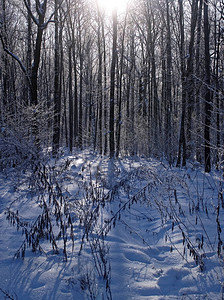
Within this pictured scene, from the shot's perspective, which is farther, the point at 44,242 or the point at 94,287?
the point at 44,242

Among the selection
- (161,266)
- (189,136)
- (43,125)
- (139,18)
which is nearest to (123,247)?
(161,266)

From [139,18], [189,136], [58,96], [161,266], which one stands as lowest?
[161,266]

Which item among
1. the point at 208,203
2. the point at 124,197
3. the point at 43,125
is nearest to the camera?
the point at 208,203

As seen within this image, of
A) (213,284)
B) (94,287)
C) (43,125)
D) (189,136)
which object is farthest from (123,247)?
(189,136)

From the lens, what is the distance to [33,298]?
175cm

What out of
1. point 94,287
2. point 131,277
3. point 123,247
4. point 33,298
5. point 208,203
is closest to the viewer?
point 33,298

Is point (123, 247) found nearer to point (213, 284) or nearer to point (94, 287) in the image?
point (94, 287)

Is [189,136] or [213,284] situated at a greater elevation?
[189,136]

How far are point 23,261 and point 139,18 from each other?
1861 cm

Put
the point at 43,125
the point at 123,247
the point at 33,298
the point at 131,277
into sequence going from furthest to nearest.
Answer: the point at 43,125
the point at 123,247
the point at 131,277
the point at 33,298

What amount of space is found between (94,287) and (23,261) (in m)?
0.80

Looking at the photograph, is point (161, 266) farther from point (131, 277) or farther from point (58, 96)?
point (58, 96)

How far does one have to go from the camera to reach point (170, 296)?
5.84 feet

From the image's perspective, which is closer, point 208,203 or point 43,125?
point 208,203
